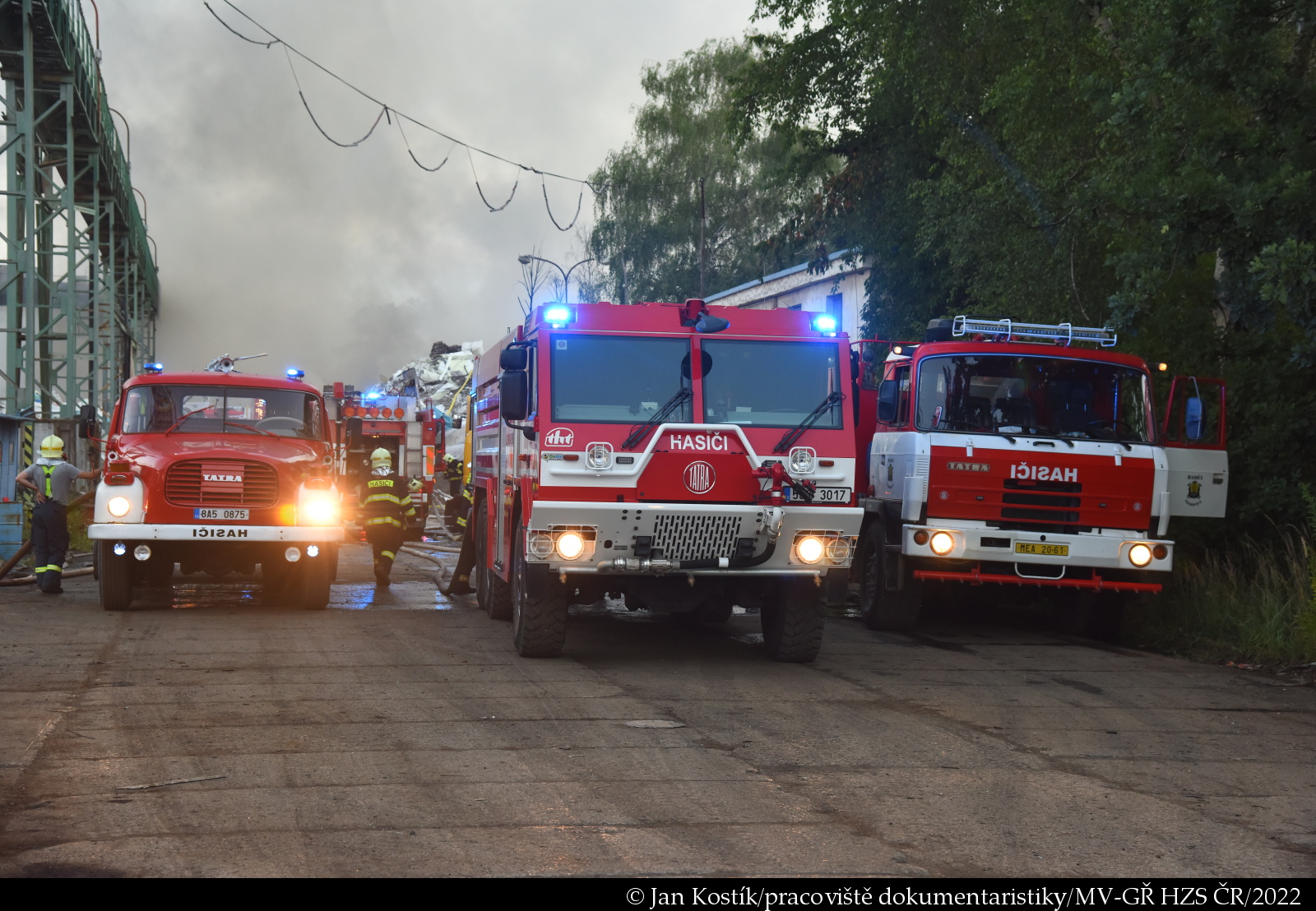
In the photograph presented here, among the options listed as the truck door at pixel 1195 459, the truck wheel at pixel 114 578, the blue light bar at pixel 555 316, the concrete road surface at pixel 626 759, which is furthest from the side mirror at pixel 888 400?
the truck wheel at pixel 114 578

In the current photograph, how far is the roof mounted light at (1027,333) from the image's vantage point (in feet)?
42.3

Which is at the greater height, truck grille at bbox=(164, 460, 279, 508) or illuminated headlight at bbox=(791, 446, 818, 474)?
illuminated headlight at bbox=(791, 446, 818, 474)

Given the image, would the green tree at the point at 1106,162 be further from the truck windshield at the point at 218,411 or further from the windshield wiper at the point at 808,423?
the truck windshield at the point at 218,411

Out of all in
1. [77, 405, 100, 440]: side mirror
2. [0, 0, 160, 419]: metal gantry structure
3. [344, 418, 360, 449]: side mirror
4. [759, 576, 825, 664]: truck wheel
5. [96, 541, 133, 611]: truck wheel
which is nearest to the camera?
[759, 576, 825, 664]: truck wheel

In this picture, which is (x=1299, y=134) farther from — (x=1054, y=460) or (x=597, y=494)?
(x=597, y=494)

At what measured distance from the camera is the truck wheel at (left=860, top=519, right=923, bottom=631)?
12789mm

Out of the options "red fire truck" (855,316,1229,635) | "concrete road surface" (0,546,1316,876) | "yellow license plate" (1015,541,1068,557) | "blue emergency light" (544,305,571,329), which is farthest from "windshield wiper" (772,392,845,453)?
"yellow license plate" (1015,541,1068,557)

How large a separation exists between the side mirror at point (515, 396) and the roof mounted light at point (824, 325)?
230cm

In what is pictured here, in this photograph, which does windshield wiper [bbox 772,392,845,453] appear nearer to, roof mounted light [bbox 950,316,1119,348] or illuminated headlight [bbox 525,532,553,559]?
illuminated headlight [bbox 525,532,553,559]

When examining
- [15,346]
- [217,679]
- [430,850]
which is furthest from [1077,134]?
[15,346]

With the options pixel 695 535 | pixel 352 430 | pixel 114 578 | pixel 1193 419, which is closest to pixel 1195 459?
pixel 1193 419

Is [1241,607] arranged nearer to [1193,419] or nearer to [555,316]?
[1193,419]

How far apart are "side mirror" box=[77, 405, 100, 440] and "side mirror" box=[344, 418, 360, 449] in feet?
9.00

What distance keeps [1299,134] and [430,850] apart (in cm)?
1058
